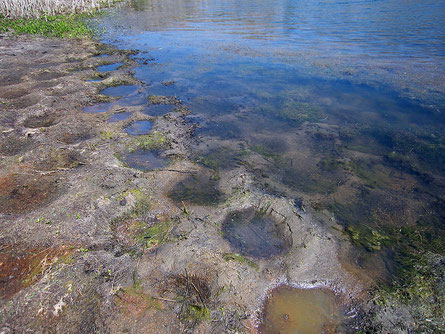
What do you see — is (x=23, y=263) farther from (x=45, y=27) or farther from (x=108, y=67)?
(x=45, y=27)

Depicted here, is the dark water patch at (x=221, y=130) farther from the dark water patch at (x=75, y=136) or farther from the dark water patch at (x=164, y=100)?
the dark water patch at (x=75, y=136)

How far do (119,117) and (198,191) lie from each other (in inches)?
172

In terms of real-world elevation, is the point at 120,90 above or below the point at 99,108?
above

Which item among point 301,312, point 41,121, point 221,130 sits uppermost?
point 41,121

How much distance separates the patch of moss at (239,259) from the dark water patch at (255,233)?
0.41 ft

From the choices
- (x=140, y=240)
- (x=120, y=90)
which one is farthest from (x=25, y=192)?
(x=120, y=90)

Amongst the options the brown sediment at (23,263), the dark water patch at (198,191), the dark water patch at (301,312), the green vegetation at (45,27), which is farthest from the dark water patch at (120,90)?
the green vegetation at (45,27)

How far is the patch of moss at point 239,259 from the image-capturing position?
13.2ft

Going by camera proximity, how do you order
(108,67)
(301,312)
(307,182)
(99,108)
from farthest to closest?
(108,67), (99,108), (307,182), (301,312)

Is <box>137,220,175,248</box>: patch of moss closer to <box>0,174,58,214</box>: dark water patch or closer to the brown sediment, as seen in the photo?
the brown sediment

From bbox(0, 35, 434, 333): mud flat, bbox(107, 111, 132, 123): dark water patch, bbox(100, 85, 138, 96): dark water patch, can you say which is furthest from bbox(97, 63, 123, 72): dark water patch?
bbox(0, 35, 434, 333): mud flat

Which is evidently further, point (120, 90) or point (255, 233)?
point (120, 90)

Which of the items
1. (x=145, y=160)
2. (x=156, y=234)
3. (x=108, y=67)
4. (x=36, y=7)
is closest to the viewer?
(x=156, y=234)

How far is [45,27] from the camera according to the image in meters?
18.5
